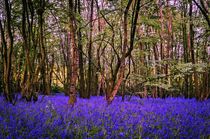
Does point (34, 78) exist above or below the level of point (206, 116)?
above

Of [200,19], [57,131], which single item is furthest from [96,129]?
[200,19]

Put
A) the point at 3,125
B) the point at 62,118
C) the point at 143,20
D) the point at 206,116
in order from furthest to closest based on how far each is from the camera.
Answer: the point at 143,20 < the point at 206,116 < the point at 62,118 < the point at 3,125

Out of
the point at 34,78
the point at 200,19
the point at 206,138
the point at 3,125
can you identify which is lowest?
the point at 206,138

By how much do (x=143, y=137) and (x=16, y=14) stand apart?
10.1 metres

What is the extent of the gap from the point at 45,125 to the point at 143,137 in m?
1.95

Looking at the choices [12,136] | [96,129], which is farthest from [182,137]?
[12,136]

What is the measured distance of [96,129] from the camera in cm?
650

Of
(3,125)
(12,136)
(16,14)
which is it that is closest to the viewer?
(12,136)

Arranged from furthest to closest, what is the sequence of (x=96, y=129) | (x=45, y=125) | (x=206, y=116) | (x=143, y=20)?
(x=143, y=20) → (x=206, y=116) → (x=96, y=129) → (x=45, y=125)

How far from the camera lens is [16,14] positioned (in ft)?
46.3

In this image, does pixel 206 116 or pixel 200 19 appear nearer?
pixel 206 116

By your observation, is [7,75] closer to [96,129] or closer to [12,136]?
[96,129]

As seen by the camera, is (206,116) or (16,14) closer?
(206,116)

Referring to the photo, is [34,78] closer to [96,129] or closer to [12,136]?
[96,129]
